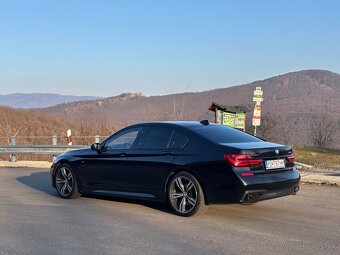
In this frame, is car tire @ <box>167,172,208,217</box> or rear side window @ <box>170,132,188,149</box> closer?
car tire @ <box>167,172,208,217</box>

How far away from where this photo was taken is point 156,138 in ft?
29.0

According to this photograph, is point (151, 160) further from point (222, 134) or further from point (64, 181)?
point (64, 181)

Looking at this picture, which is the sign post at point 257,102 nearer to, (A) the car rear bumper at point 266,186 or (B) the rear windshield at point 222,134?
(B) the rear windshield at point 222,134

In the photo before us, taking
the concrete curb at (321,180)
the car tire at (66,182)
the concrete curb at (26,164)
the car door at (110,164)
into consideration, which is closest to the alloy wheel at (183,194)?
the car door at (110,164)

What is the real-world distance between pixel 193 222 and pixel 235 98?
8197 centimetres

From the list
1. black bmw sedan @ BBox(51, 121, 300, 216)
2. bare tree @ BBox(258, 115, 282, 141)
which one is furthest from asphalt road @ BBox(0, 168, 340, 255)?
bare tree @ BBox(258, 115, 282, 141)

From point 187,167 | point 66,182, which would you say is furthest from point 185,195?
point 66,182

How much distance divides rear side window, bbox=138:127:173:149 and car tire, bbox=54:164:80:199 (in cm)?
182

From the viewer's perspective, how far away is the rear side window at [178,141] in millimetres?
8391

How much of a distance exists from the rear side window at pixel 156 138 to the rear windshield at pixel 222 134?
46 cm

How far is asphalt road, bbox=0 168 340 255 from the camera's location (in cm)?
628

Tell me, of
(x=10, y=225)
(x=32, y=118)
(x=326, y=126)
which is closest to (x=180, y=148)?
(x=10, y=225)

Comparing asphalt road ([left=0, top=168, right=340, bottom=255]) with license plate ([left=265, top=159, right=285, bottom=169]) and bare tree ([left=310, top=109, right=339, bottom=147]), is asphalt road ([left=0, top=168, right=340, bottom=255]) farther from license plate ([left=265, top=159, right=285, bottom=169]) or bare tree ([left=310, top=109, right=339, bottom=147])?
bare tree ([left=310, top=109, right=339, bottom=147])

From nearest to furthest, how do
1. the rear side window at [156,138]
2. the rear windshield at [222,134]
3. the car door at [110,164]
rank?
1. the rear windshield at [222,134]
2. the rear side window at [156,138]
3. the car door at [110,164]
